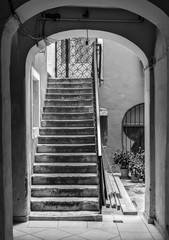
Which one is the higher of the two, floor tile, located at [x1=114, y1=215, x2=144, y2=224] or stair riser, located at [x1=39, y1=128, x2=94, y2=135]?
stair riser, located at [x1=39, y1=128, x2=94, y2=135]

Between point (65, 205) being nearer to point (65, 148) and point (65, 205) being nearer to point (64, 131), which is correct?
point (65, 148)

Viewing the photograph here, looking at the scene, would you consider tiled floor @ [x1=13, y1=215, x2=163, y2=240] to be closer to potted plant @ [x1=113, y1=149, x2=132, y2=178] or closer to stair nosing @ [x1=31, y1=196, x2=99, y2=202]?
stair nosing @ [x1=31, y1=196, x2=99, y2=202]

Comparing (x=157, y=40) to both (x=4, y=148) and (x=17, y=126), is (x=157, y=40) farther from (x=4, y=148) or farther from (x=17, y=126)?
(x=4, y=148)

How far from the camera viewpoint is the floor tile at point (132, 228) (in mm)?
5617

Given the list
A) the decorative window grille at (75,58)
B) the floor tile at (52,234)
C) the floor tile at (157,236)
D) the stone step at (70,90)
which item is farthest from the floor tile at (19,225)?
the decorative window grille at (75,58)

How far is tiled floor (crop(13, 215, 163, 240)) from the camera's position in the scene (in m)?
5.28

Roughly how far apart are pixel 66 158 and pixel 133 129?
197 inches

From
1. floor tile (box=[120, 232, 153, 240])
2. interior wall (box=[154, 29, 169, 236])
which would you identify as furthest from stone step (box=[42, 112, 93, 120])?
floor tile (box=[120, 232, 153, 240])

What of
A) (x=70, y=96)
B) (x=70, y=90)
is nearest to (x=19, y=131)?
(x=70, y=96)

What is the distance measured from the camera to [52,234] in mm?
5418

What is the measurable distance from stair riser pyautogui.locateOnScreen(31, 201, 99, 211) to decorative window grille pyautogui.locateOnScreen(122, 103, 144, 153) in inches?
232

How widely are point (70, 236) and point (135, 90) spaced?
773 cm

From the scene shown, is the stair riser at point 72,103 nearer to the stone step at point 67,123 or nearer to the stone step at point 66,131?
the stone step at point 67,123

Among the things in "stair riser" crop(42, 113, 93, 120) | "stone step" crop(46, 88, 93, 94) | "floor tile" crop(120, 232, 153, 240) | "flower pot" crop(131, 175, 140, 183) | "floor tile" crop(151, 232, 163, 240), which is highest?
"stone step" crop(46, 88, 93, 94)
